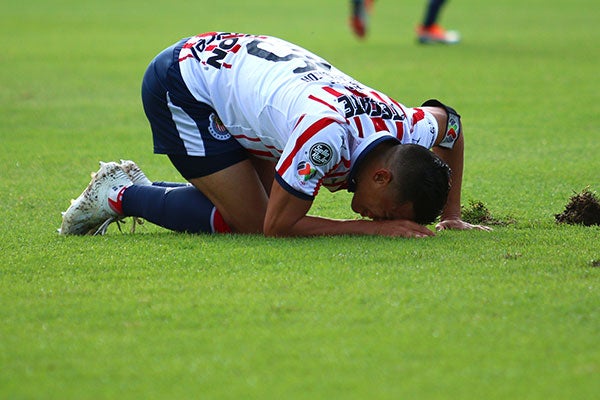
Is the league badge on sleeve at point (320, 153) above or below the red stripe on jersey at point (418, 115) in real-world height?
below

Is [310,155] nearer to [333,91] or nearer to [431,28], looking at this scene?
[333,91]

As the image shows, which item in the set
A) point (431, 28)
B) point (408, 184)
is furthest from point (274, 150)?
point (431, 28)

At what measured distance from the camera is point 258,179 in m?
5.04

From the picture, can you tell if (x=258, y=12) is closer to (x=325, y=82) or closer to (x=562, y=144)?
(x=562, y=144)

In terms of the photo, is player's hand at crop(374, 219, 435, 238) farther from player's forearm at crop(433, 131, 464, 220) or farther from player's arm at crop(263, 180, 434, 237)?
player's forearm at crop(433, 131, 464, 220)

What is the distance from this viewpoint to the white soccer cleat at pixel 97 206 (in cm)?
509

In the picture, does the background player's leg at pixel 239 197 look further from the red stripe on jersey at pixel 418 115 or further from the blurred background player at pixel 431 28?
the blurred background player at pixel 431 28

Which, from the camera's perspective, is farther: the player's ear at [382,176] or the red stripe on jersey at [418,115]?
the red stripe on jersey at [418,115]

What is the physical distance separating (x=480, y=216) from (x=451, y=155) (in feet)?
1.47

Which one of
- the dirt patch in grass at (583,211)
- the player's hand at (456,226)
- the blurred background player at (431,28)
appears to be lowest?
the player's hand at (456,226)

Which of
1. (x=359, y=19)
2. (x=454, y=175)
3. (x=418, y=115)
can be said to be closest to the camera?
(x=418, y=115)

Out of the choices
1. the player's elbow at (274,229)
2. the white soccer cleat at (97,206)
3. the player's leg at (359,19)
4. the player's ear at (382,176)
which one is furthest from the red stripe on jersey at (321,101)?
the player's leg at (359,19)

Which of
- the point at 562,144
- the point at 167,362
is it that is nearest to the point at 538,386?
the point at 167,362

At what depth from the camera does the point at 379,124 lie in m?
4.57
